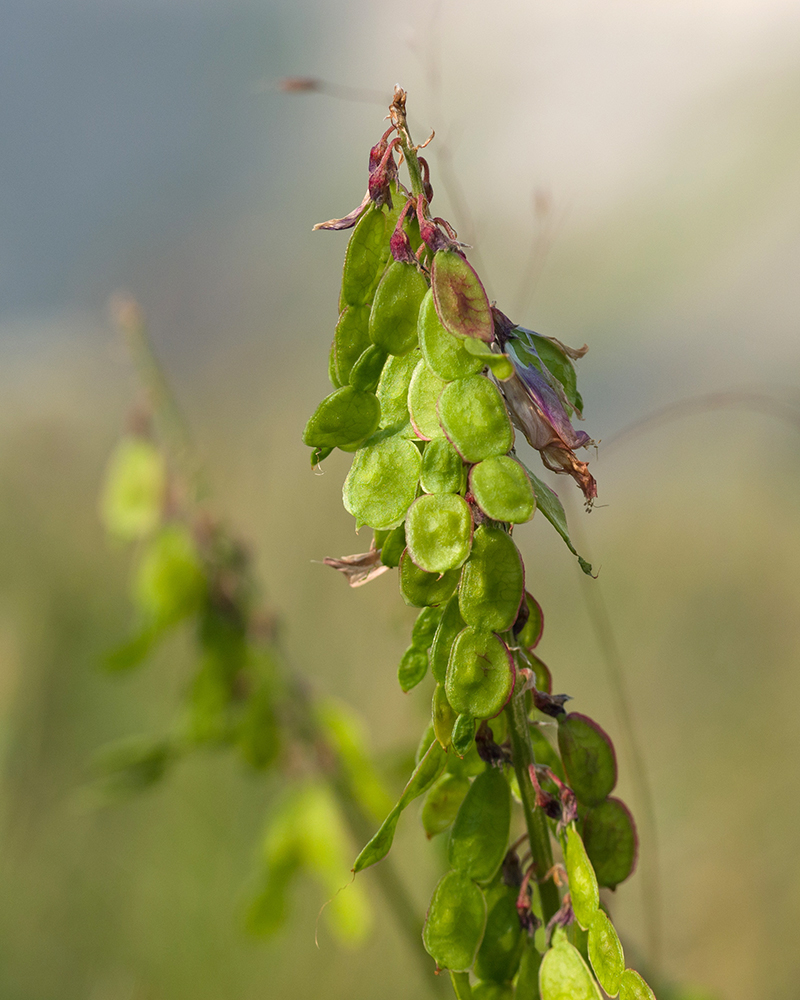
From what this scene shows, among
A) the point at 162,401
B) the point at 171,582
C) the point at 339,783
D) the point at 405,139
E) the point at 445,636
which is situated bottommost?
the point at 339,783

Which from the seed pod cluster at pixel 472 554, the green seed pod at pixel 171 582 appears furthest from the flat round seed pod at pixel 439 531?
the green seed pod at pixel 171 582

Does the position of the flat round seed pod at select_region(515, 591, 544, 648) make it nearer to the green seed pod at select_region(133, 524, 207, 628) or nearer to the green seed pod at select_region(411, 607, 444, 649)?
the green seed pod at select_region(411, 607, 444, 649)

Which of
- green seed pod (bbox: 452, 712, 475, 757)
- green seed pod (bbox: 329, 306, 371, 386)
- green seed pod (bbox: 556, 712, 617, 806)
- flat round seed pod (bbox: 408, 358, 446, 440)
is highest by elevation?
green seed pod (bbox: 329, 306, 371, 386)

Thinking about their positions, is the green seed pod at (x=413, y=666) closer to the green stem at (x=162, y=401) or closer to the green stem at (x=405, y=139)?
the green stem at (x=405, y=139)

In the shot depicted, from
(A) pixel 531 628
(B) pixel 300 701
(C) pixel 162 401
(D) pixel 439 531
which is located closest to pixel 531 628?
(A) pixel 531 628

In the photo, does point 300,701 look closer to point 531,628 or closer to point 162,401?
point 162,401

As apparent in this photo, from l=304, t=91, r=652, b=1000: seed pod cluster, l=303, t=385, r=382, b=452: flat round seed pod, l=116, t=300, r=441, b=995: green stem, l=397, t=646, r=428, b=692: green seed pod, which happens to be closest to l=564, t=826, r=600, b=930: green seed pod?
l=304, t=91, r=652, b=1000: seed pod cluster

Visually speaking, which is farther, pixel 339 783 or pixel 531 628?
pixel 339 783

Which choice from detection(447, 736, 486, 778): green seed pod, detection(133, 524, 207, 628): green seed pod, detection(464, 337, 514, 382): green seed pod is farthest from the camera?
detection(133, 524, 207, 628): green seed pod
